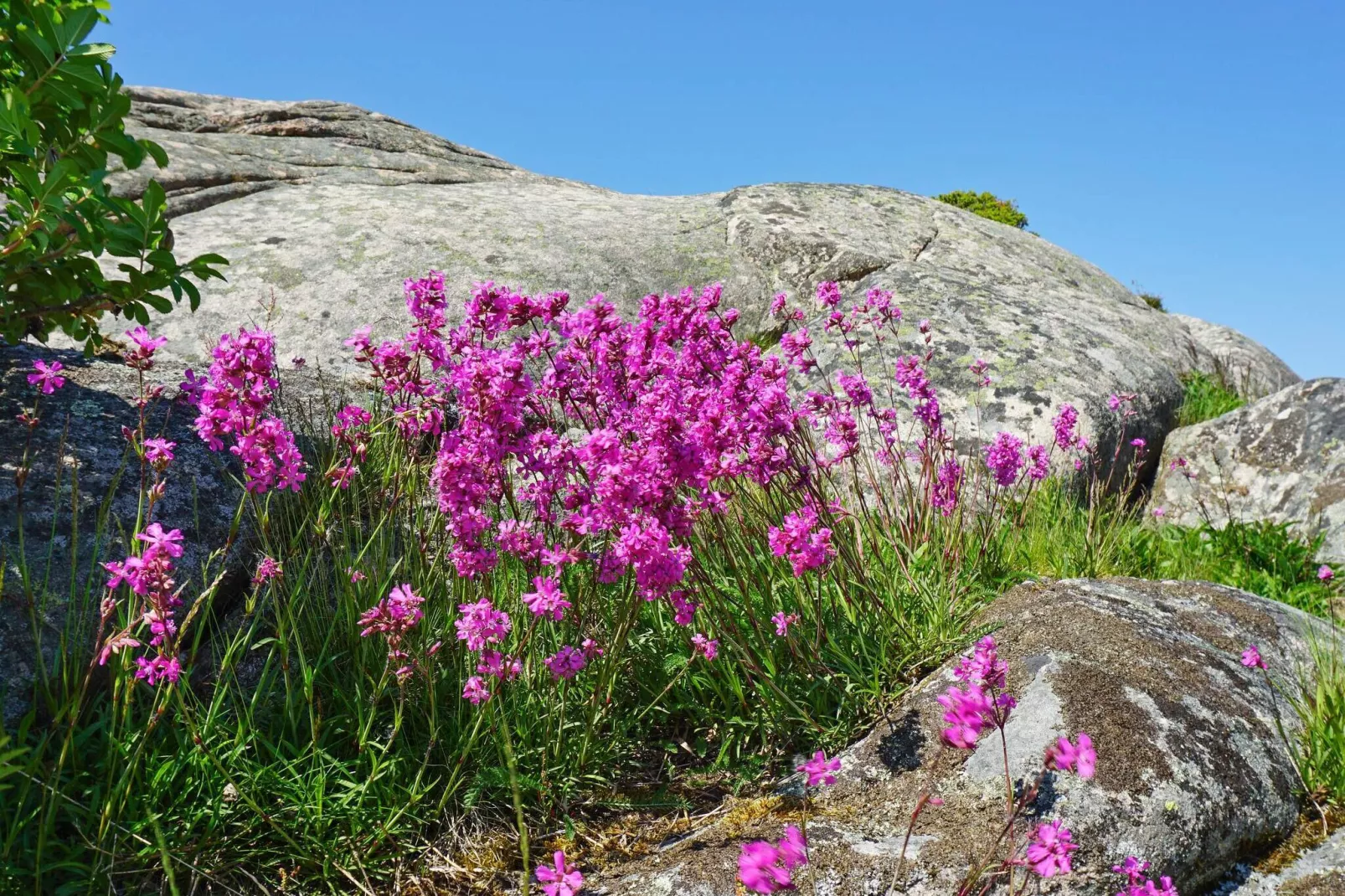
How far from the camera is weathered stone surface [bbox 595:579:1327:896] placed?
287 centimetres

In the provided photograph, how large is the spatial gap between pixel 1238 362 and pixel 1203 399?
11.6 ft

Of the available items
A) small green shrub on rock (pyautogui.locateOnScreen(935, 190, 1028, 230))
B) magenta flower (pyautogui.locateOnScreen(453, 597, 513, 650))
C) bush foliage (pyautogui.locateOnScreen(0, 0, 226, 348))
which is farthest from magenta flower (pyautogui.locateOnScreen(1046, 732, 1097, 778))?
small green shrub on rock (pyautogui.locateOnScreen(935, 190, 1028, 230))

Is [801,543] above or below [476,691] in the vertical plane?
above

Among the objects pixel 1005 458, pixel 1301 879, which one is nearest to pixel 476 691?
pixel 1301 879

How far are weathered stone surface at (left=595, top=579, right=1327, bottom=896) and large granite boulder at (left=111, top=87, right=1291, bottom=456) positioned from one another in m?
3.18

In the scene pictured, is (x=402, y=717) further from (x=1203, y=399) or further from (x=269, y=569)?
(x=1203, y=399)

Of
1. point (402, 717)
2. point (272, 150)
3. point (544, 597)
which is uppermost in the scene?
point (272, 150)

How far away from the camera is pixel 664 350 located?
3.62 metres

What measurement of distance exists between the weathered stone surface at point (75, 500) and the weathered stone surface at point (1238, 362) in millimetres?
10610

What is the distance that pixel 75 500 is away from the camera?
3.11 metres

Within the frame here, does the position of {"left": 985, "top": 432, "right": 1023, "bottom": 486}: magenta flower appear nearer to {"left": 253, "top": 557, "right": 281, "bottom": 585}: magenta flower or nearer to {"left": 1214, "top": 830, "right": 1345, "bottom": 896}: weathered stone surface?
{"left": 1214, "top": 830, "right": 1345, "bottom": 896}: weathered stone surface

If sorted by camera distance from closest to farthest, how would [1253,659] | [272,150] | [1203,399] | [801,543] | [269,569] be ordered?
1. [269,569]
2. [801,543]
3. [1253,659]
4. [1203,399]
5. [272,150]

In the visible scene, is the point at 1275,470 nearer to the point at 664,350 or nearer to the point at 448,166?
the point at 664,350

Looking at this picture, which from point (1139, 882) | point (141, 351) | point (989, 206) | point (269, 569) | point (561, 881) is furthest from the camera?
point (989, 206)
